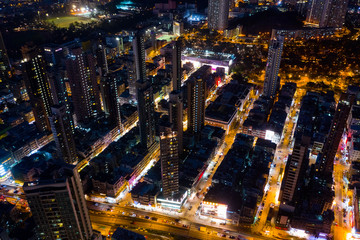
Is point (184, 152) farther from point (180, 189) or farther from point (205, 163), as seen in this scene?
point (180, 189)

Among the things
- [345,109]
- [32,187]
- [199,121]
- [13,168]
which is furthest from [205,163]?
[13,168]

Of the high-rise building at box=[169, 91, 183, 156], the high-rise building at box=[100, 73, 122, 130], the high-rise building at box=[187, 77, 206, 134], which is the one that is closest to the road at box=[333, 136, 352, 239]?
the high-rise building at box=[187, 77, 206, 134]

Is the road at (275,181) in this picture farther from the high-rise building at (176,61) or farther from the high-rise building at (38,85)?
the high-rise building at (38,85)

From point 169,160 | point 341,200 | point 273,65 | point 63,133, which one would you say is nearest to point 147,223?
point 169,160

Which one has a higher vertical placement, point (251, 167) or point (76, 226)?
point (76, 226)

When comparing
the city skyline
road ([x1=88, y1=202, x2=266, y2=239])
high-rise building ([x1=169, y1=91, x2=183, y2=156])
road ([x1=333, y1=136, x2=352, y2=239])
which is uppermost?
high-rise building ([x1=169, y1=91, x2=183, y2=156])

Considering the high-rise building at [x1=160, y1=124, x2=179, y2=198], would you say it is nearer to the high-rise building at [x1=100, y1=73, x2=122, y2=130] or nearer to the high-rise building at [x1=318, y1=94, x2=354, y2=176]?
the high-rise building at [x1=100, y1=73, x2=122, y2=130]

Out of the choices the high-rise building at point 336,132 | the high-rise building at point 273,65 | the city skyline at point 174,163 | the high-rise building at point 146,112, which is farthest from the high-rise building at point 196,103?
the high-rise building at point 336,132
